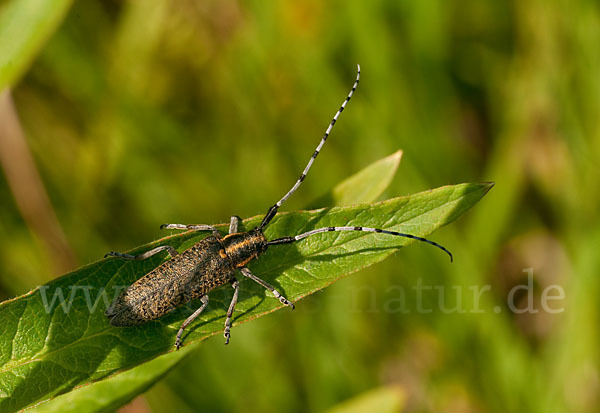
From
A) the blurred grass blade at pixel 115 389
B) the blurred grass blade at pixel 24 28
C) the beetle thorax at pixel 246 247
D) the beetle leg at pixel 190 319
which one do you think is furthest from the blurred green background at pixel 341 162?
the blurred grass blade at pixel 115 389

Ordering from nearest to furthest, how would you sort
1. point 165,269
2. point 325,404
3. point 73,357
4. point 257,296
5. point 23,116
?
point 73,357 < point 257,296 < point 165,269 < point 325,404 < point 23,116

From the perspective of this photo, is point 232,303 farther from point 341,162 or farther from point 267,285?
point 341,162

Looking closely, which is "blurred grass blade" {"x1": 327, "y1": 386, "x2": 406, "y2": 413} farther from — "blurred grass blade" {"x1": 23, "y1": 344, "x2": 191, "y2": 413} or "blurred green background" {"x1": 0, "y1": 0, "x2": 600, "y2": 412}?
"blurred grass blade" {"x1": 23, "y1": 344, "x2": 191, "y2": 413}

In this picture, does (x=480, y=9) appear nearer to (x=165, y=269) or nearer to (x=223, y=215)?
(x=223, y=215)

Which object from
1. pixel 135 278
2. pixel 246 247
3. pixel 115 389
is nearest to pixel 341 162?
pixel 246 247

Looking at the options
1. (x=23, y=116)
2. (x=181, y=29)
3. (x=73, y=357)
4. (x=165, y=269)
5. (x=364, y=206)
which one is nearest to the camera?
(x=73, y=357)

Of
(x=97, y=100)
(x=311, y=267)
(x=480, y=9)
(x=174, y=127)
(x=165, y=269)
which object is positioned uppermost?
(x=97, y=100)

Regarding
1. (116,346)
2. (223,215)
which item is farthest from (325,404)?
(116,346)

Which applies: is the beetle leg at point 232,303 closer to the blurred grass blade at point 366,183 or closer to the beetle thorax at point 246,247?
the beetle thorax at point 246,247
